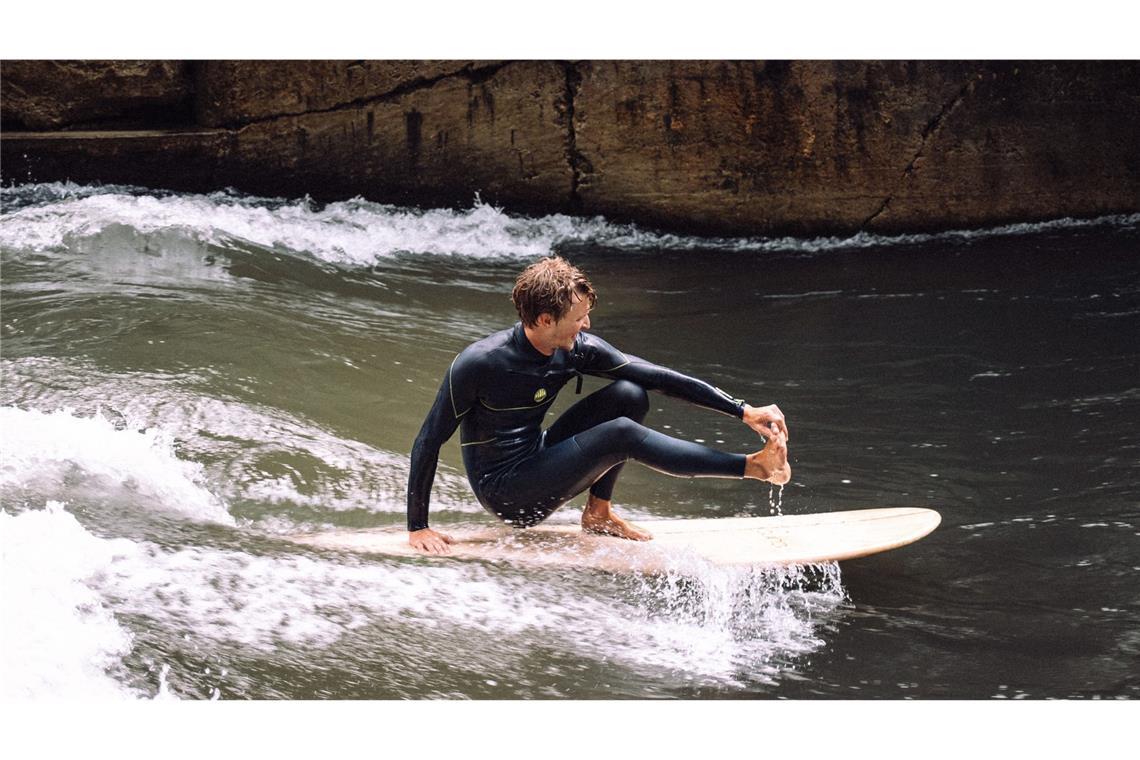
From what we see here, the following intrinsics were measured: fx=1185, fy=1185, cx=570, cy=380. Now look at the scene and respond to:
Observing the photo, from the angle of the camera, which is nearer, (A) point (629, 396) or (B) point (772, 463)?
(B) point (772, 463)

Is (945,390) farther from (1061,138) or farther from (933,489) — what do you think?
(1061,138)

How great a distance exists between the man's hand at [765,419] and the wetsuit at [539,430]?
0.09 meters

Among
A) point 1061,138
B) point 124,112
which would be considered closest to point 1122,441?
point 1061,138

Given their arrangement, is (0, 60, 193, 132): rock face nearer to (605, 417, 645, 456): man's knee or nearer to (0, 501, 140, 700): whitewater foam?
(0, 501, 140, 700): whitewater foam

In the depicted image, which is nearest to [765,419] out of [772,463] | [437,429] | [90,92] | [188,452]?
[772,463]

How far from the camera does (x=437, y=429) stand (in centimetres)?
373

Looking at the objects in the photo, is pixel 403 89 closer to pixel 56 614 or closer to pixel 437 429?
pixel 437 429

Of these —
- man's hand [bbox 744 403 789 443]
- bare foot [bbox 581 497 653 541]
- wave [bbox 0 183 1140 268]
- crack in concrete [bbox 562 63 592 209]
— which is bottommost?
bare foot [bbox 581 497 653 541]

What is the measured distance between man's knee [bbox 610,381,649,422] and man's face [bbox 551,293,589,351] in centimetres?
29

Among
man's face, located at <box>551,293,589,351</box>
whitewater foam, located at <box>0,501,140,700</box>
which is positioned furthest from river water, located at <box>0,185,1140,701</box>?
man's face, located at <box>551,293,589,351</box>

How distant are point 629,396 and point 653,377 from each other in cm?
10

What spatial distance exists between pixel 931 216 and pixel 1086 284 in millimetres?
1912

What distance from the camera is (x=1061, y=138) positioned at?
930cm

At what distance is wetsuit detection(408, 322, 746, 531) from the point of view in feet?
12.3
